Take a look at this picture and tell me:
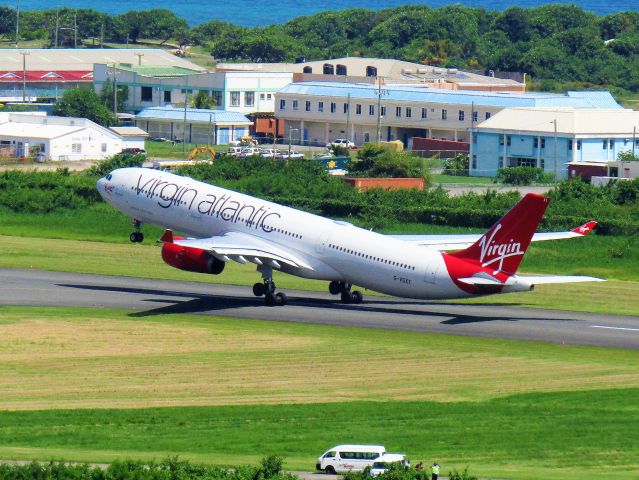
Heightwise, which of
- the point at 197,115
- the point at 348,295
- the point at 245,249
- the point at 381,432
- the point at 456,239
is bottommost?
the point at 381,432

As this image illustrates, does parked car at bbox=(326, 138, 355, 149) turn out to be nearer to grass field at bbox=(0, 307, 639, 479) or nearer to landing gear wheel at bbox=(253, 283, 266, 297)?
landing gear wheel at bbox=(253, 283, 266, 297)

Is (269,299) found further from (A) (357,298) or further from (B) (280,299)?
(A) (357,298)

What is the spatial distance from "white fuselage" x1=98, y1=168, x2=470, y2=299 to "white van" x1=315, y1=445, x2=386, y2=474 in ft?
89.7

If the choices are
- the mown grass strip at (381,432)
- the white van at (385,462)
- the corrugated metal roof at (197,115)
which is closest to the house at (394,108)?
the corrugated metal roof at (197,115)

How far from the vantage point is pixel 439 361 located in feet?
227

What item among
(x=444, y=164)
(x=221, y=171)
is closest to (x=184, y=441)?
(x=221, y=171)

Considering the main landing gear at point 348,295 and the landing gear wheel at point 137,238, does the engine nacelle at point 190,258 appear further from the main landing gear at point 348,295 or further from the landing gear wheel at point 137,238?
the landing gear wheel at point 137,238

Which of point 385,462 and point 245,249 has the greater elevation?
point 245,249

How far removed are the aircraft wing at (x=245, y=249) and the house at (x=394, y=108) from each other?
99696 mm

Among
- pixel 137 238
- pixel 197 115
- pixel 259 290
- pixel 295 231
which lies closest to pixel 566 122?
pixel 197 115

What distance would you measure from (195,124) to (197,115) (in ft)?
4.58

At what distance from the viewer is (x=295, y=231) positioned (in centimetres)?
8238

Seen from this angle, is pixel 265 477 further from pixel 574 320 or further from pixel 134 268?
pixel 134 268

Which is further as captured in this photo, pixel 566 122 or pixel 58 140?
pixel 58 140
